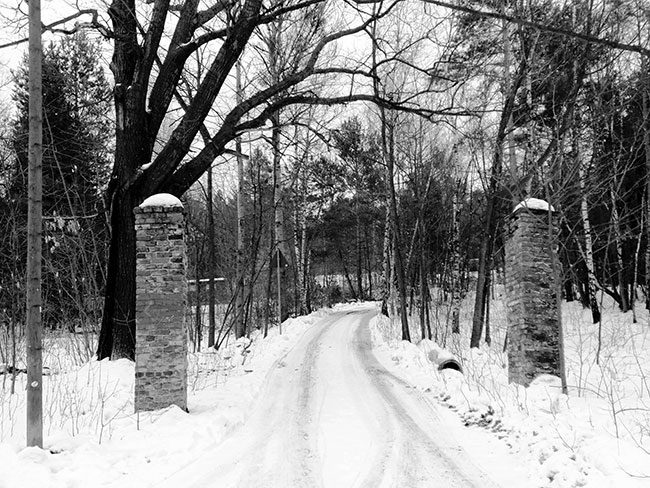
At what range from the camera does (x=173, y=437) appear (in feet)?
15.6

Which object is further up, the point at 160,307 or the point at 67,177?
the point at 67,177

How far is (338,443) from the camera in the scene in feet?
15.6

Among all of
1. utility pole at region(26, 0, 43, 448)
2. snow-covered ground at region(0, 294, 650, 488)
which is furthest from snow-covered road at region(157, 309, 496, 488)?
utility pole at region(26, 0, 43, 448)

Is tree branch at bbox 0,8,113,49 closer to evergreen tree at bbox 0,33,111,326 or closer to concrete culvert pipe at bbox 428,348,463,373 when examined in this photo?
evergreen tree at bbox 0,33,111,326

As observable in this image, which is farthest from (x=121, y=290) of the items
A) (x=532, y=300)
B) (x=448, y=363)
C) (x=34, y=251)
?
(x=532, y=300)

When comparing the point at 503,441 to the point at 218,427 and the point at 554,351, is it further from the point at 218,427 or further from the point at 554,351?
the point at 218,427

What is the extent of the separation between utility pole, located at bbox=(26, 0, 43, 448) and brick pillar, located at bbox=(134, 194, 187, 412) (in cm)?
152

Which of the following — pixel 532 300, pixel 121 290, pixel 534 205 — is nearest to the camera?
pixel 532 300

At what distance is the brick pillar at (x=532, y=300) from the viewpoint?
21.5ft

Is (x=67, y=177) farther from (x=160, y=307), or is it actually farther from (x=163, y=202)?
(x=160, y=307)

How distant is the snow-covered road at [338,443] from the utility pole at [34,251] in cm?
143

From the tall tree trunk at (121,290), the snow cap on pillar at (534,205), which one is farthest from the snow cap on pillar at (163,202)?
the snow cap on pillar at (534,205)

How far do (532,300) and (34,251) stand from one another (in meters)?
6.35

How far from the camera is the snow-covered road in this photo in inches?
151
